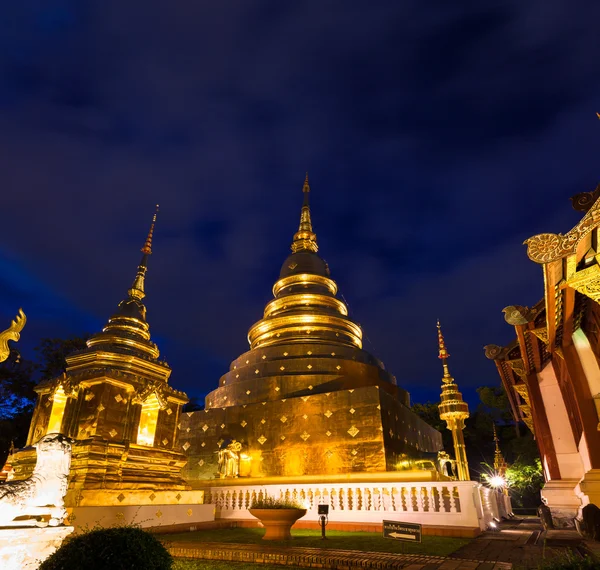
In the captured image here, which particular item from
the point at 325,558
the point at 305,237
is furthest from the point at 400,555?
the point at 305,237

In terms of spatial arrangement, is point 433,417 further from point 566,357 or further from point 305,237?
point 566,357

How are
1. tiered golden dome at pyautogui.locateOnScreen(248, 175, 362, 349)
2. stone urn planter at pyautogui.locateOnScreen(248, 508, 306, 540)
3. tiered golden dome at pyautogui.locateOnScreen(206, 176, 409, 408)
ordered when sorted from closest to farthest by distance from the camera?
stone urn planter at pyautogui.locateOnScreen(248, 508, 306, 540) < tiered golden dome at pyautogui.locateOnScreen(206, 176, 409, 408) < tiered golden dome at pyautogui.locateOnScreen(248, 175, 362, 349)

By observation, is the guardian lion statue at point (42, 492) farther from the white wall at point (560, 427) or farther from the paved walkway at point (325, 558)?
the white wall at point (560, 427)

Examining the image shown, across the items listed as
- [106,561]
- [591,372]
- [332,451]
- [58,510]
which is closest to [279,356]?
[332,451]

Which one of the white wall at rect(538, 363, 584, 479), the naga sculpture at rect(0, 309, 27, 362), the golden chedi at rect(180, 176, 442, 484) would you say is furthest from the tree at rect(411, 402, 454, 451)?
the naga sculpture at rect(0, 309, 27, 362)

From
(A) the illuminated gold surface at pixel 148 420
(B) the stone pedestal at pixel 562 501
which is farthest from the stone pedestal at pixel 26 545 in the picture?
(B) the stone pedestal at pixel 562 501

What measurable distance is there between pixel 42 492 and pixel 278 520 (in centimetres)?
440

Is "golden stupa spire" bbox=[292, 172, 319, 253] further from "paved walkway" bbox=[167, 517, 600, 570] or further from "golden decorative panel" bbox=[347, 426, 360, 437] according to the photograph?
"paved walkway" bbox=[167, 517, 600, 570]

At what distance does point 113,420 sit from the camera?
416 inches

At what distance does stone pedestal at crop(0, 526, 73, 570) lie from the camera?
418 cm

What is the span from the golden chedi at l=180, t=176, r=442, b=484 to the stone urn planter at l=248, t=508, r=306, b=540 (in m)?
5.41

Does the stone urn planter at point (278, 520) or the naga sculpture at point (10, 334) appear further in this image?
the stone urn planter at point (278, 520)

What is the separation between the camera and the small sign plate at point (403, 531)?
5.70 meters

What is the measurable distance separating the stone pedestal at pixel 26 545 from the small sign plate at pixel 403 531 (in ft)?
14.4
